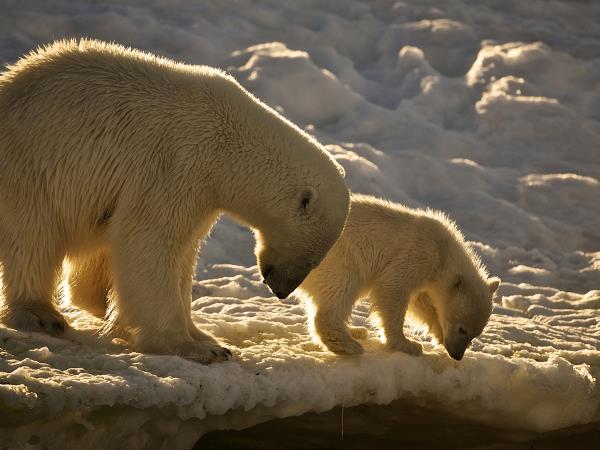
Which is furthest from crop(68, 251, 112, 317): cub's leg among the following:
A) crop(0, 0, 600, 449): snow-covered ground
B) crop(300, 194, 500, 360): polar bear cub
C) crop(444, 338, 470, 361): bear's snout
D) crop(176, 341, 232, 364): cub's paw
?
crop(444, 338, 470, 361): bear's snout

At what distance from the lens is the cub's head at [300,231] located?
17.9ft

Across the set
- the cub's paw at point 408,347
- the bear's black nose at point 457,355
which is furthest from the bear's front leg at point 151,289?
the bear's black nose at point 457,355

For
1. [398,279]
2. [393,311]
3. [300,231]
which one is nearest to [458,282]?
[398,279]

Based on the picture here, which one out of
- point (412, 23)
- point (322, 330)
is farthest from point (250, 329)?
point (412, 23)

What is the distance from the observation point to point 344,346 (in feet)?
19.1

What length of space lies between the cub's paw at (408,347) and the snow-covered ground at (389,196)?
5.4 inches

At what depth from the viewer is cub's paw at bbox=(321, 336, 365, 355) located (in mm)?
5809

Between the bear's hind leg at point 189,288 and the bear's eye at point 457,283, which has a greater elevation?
the bear's hind leg at point 189,288

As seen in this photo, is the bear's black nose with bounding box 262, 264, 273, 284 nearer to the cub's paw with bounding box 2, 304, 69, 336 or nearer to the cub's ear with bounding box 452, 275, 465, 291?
the cub's paw with bounding box 2, 304, 69, 336

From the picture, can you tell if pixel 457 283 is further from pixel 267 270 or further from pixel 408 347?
pixel 267 270

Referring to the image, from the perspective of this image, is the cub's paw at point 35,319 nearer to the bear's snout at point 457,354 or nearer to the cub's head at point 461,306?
the bear's snout at point 457,354

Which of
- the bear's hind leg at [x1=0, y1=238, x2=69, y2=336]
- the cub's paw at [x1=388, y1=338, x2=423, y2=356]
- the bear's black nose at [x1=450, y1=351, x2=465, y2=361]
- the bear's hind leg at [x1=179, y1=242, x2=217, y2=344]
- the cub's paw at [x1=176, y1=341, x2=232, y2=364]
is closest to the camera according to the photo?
the cub's paw at [x1=176, y1=341, x2=232, y2=364]

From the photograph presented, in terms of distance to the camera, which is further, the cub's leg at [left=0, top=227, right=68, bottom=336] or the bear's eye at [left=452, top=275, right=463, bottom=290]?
the bear's eye at [left=452, top=275, right=463, bottom=290]

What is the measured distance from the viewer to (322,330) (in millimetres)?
6086
